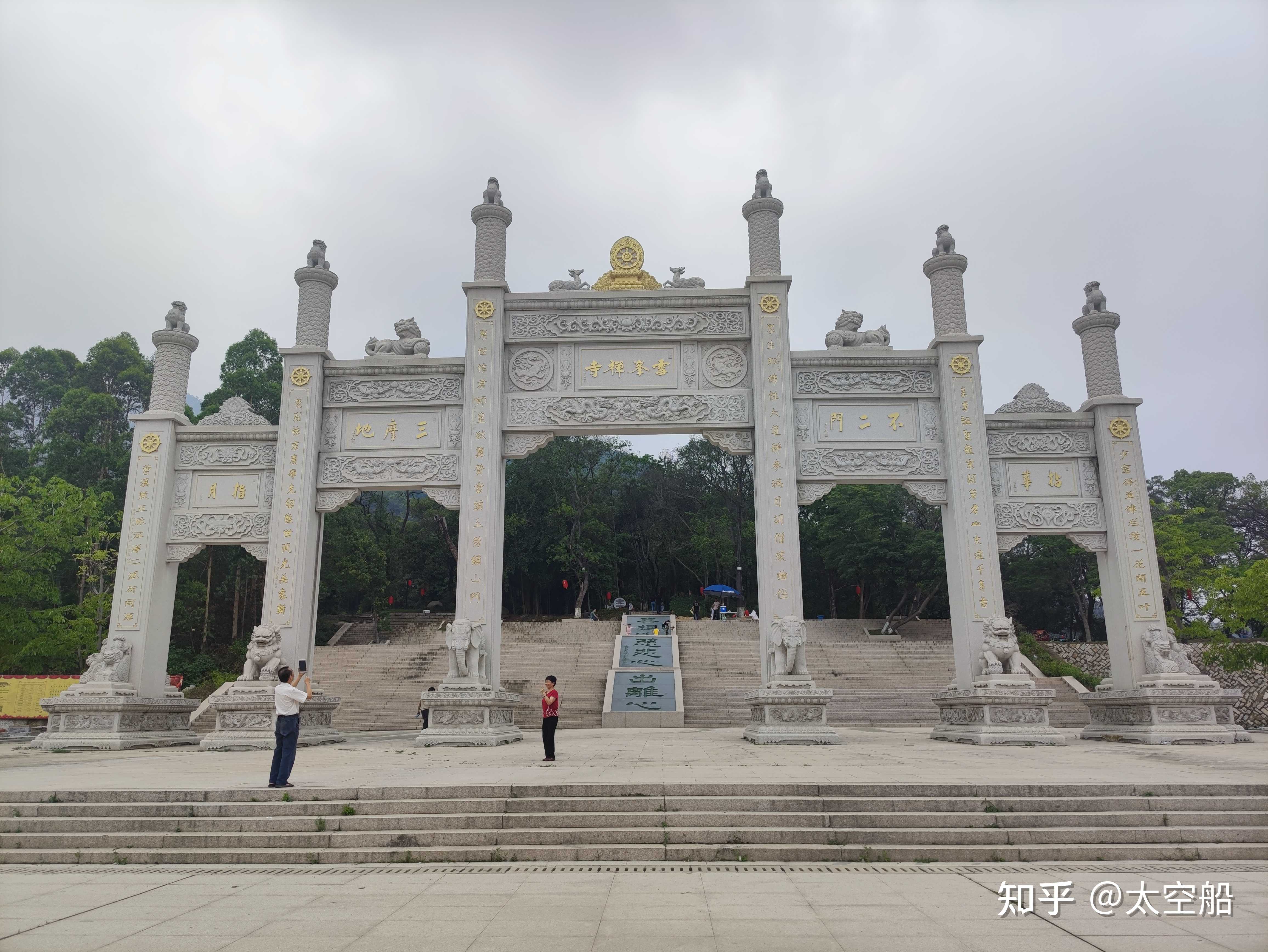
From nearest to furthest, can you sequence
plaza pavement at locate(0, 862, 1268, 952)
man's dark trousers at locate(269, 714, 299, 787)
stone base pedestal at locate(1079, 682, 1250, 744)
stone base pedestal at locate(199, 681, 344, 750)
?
plaza pavement at locate(0, 862, 1268, 952), man's dark trousers at locate(269, 714, 299, 787), stone base pedestal at locate(1079, 682, 1250, 744), stone base pedestal at locate(199, 681, 344, 750)

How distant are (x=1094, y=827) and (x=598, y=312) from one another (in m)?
8.77

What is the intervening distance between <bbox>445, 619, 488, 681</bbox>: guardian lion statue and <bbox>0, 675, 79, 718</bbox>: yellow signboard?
685 centimetres

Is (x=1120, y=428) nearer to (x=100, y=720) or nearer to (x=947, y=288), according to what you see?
(x=947, y=288)

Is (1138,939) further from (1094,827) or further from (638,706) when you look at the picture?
(638,706)

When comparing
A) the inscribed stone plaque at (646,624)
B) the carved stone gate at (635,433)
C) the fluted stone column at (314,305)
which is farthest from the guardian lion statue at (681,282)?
the inscribed stone plaque at (646,624)

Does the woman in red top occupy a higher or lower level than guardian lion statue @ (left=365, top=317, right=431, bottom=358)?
Result: lower

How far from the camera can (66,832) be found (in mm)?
5141

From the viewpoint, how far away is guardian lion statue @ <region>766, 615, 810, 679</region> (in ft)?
33.6

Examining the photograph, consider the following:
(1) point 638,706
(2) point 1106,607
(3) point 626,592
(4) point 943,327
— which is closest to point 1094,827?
(2) point 1106,607

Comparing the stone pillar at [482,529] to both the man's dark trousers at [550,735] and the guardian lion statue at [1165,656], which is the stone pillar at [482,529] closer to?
the man's dark trousers at [550,735]

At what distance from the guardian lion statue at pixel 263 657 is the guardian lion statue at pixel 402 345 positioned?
403cm

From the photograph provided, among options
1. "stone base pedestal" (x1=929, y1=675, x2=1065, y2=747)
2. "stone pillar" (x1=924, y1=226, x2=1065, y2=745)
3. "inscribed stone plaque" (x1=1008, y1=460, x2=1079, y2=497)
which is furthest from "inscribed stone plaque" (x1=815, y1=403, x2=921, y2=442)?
"stone base pedestal" (x1=929, y1=675, x2=1065, y2=747)

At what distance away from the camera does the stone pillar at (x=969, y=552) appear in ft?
32.6
